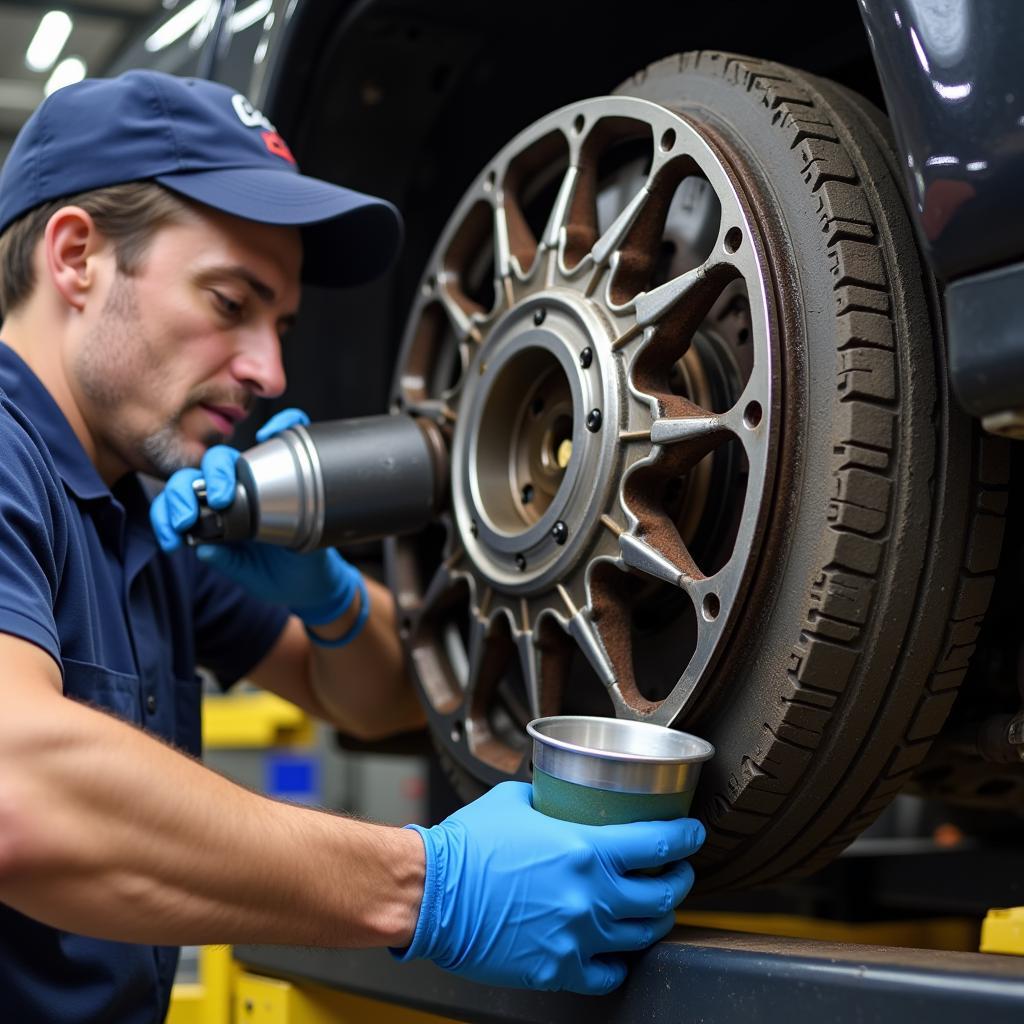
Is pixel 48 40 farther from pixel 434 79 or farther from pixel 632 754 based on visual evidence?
pixel 632 754

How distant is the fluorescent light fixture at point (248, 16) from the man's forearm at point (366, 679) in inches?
27.9

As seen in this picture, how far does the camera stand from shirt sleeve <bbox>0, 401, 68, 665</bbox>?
34.3 inches

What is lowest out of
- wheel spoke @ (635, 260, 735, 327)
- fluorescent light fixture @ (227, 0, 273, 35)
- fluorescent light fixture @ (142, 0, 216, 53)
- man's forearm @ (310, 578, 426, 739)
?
man's forearm @ (310, 578, 426, 739)

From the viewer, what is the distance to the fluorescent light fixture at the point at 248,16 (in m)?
1.43

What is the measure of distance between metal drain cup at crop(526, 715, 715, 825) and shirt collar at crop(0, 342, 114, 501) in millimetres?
591

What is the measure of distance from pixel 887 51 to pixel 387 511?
0.66 meters

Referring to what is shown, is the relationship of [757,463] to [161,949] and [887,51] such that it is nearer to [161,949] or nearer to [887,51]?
[887,51]

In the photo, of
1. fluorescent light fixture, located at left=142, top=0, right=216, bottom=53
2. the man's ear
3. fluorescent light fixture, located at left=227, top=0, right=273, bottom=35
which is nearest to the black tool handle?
the man's ear

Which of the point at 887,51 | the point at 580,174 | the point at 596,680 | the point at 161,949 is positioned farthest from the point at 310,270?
the point at 887,51

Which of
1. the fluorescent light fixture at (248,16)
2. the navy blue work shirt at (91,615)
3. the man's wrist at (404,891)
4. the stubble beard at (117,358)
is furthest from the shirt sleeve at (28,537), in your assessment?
the fluorescent light fixture at (248,16)

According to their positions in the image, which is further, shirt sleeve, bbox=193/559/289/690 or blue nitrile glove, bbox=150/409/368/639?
shirt sleeve, bbox=193/559/289/690

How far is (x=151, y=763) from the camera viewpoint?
81cm

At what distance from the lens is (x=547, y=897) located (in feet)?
2.86

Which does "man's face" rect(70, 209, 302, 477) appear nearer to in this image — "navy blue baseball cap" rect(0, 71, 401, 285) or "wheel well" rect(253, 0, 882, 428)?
"navy blue baseball cap" rect(0, 71, 401, 285)
